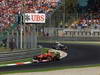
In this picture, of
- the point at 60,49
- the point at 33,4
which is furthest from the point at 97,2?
the point at 60,49

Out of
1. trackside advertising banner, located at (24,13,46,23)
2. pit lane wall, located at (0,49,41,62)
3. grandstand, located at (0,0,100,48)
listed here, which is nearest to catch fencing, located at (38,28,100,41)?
grandstand, located at (0,0,100,48)

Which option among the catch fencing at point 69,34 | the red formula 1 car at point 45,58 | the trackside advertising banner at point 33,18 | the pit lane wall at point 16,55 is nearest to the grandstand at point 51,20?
the catch fencing at point 69,34

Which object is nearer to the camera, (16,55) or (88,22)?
(16,55)

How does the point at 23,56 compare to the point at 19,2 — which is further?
the point at 19,2

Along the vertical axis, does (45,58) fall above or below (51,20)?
below

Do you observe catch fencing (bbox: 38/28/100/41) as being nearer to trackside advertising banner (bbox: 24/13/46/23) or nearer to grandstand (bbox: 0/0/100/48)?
grandstand (bbox: 0/0/100/48)

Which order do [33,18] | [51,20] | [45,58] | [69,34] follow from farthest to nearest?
[51,20], [69,34], [33,18], [45,58]

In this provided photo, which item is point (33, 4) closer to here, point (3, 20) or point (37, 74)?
point (3, 20)

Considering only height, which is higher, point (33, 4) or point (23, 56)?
point (33, 4)

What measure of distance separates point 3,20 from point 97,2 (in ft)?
121

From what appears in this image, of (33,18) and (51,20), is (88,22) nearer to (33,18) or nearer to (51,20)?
(51,20)

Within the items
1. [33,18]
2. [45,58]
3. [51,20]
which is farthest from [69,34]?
[45,58]

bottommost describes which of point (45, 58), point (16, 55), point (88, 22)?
point (45, 58)

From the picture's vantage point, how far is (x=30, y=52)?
24.5m
